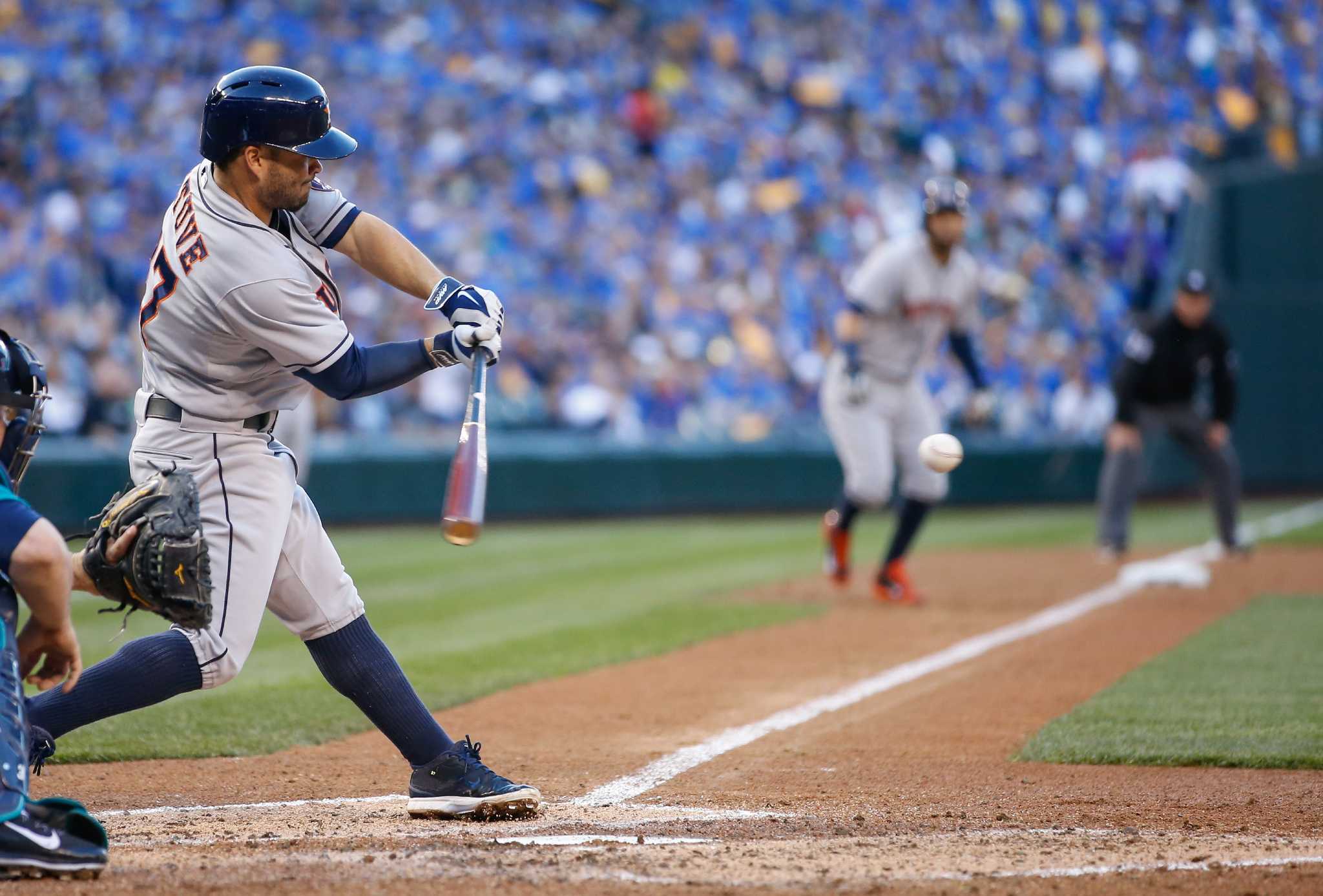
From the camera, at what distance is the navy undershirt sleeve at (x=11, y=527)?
3.05 m

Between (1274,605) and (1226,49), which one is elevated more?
(1226,49)

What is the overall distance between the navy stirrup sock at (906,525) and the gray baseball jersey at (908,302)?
0.74 metres

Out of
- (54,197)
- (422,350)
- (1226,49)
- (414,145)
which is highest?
(1226,49)

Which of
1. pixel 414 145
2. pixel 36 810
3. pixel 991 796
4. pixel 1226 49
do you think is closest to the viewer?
pixel 36 810

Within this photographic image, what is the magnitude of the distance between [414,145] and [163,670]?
1570cm

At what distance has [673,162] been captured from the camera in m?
19.5

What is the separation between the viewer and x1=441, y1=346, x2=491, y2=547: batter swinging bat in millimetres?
3494

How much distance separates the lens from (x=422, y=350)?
12.2 feet

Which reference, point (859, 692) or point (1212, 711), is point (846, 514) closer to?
point (859, 692)

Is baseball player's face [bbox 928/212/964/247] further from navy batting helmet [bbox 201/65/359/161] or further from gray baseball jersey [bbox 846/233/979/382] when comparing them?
navy batting helmet [bbox 201/65/359/161]

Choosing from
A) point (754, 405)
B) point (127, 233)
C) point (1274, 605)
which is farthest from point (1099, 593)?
point (127, 233)

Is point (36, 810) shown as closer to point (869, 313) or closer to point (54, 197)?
point (869, 313)

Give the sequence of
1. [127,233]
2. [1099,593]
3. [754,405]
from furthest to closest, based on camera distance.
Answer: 1. [754,405]
2. [127,233]
3. [1099,593]

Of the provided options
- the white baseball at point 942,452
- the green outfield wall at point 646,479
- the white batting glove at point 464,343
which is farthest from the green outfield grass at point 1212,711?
the green outfield wall at point 646,479
